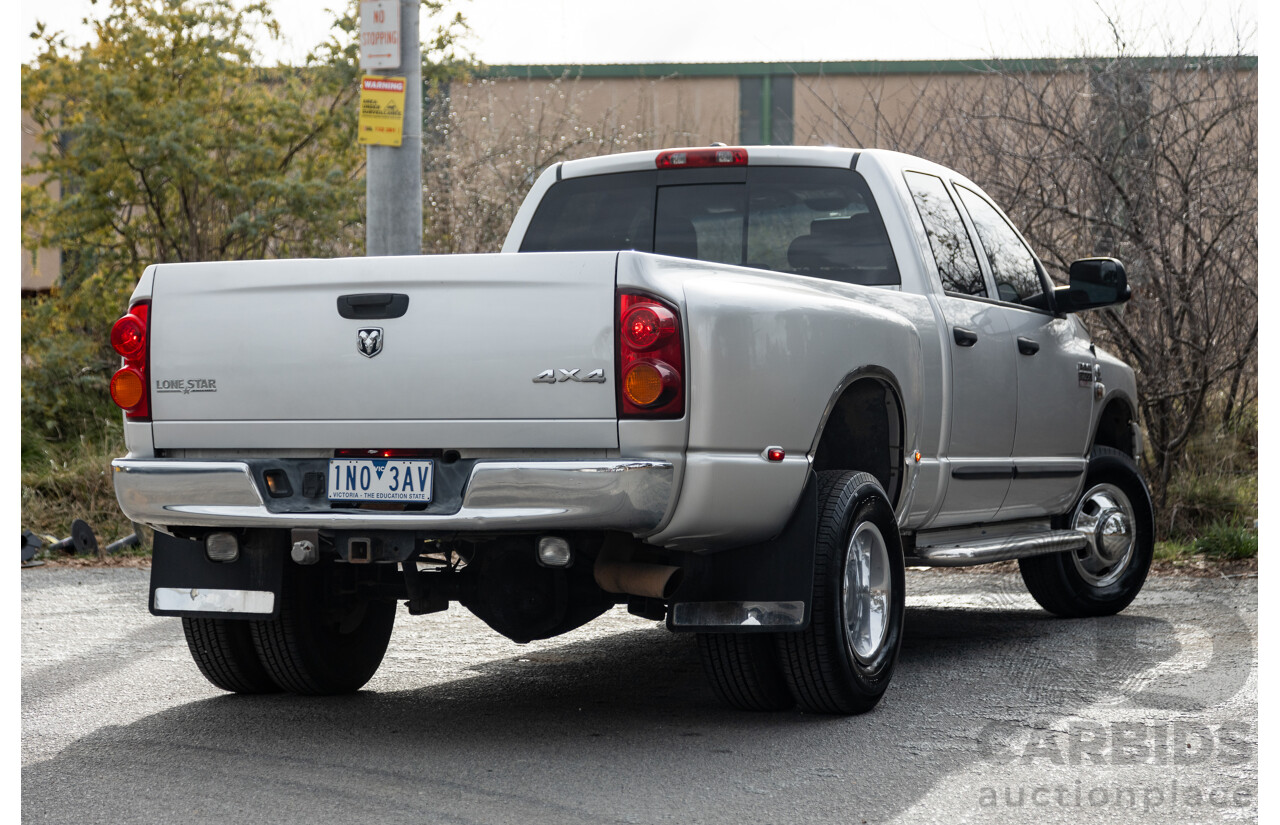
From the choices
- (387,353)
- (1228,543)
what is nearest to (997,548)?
(387,353)

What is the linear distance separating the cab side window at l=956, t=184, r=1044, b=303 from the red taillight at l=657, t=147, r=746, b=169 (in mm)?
1195

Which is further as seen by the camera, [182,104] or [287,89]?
[287,89]

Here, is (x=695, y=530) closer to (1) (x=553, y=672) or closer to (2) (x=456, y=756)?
(2) (x=456, y=756)

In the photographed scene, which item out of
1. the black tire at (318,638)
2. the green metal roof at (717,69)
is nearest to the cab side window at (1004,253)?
the black tire at (318,638)

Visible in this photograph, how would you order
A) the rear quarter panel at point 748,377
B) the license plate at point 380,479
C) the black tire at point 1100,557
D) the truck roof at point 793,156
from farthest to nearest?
1. the black tire at point 1100,557
2. the truck roof at point 793,156
3. the license plate at point 380,479
4. the rear quarter panel at point 748,377

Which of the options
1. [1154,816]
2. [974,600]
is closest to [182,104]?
[974,600]

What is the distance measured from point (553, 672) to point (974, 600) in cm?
325

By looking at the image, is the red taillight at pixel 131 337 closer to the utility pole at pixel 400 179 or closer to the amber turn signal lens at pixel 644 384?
the amber turn signal lens at pixel 644 384

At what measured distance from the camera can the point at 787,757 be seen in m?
4.61

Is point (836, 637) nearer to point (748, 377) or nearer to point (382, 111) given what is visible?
point (748, 377)

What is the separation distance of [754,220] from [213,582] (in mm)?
2645

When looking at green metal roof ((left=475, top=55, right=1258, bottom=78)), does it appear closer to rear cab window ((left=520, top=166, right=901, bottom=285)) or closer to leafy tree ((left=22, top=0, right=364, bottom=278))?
leafy tree ((left=22, top=0, right=364, bottom=278))

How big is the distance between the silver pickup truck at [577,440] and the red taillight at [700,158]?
0.03m

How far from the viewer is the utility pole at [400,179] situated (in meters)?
8.54
